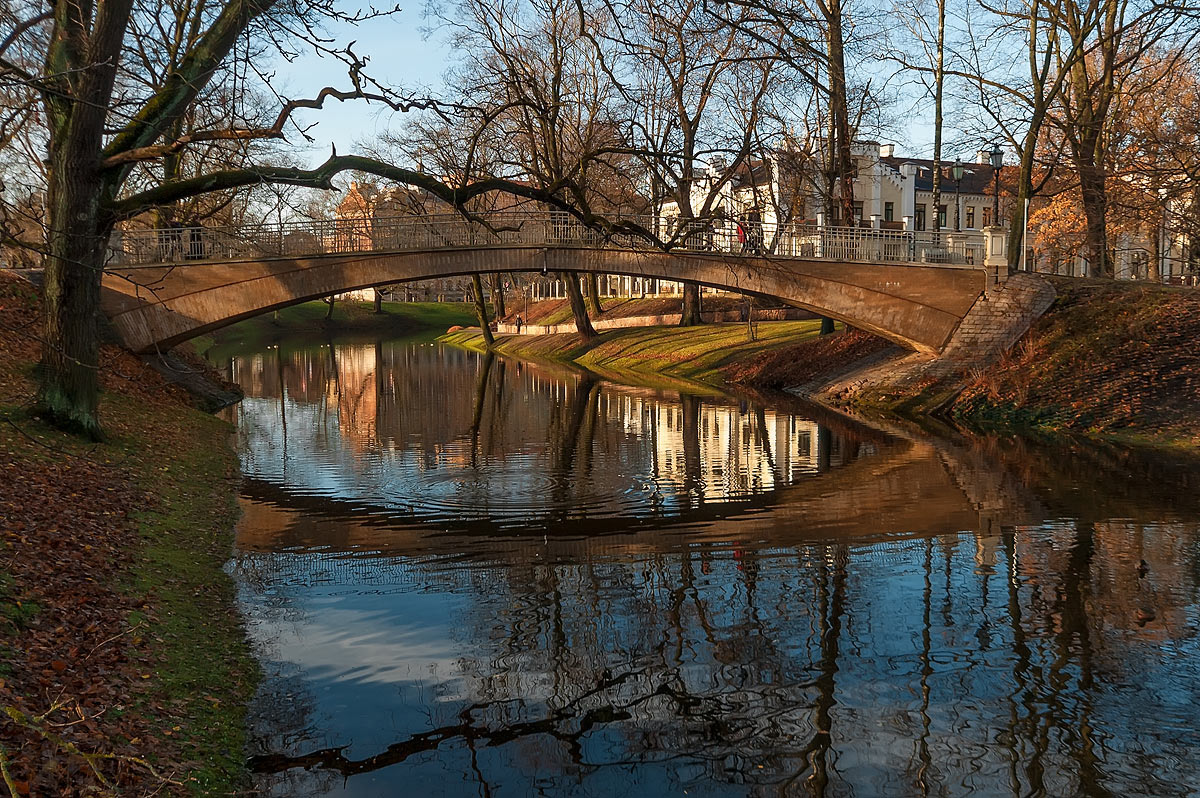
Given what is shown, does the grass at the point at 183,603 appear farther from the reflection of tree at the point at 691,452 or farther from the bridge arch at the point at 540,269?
the bridge arch at the point at 540,269

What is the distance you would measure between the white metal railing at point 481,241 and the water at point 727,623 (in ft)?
31.3

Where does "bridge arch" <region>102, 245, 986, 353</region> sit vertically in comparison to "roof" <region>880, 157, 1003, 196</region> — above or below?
below

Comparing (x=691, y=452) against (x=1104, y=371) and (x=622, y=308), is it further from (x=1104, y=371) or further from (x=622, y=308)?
(x=622, y=308)

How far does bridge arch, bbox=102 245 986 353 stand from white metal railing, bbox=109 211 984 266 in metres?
0.29

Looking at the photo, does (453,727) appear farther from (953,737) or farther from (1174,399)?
(1174,399)

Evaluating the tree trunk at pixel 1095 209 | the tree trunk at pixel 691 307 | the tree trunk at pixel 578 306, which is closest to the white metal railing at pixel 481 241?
the tree trunk at pixel 1095 209

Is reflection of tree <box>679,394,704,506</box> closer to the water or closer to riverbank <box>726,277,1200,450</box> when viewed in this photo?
the water

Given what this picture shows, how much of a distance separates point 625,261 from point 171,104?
1751 cm

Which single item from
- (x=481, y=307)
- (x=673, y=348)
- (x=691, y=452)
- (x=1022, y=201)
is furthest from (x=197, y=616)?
(x=481, y=307)

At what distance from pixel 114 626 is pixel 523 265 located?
22.9m

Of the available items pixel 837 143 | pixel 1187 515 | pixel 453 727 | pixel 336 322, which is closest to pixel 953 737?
pixel 453 727

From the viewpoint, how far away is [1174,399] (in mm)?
22578

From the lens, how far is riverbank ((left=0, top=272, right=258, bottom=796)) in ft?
Result: 20.3

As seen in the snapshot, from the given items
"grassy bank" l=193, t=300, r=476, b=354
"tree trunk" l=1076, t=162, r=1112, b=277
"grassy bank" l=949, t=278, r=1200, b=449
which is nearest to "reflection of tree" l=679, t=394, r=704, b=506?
"grassy bank" l=949, t=278, r=1200, b=449
